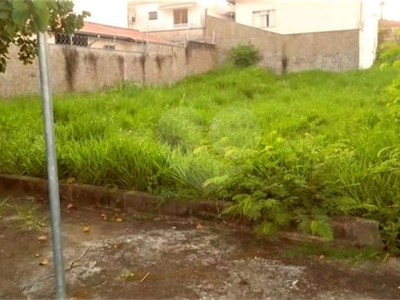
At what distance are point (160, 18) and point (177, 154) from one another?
989 inches

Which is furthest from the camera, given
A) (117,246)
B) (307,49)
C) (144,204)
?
(307,49)

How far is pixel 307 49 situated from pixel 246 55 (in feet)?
7.48

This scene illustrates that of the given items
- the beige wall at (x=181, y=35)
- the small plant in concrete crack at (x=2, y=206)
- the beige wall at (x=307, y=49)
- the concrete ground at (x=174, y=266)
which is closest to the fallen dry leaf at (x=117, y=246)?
the concrete ground at (x=174, y=266)

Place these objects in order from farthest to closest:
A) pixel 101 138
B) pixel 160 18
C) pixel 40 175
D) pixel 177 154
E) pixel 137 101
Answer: pixel 160 18
pixel 137 101
pixel 101 138
pixel 40 175
pixel 177 154

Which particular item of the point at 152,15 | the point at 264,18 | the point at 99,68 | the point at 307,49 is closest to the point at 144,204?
the point at 99,68

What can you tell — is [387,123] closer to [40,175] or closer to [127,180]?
[127,180]

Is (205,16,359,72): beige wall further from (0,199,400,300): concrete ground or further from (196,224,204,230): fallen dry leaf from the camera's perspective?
(0,199,400,300): concrete ground

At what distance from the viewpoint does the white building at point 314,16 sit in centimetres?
1975

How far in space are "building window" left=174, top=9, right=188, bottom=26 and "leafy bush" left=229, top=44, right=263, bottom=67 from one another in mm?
10458

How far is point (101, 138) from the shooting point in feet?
15.2

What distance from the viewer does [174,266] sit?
2.56 m

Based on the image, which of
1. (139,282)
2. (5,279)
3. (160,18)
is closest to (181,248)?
(139,282)

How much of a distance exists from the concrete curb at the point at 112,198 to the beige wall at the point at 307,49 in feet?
45.8

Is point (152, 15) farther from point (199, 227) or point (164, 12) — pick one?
point (199, 227)
